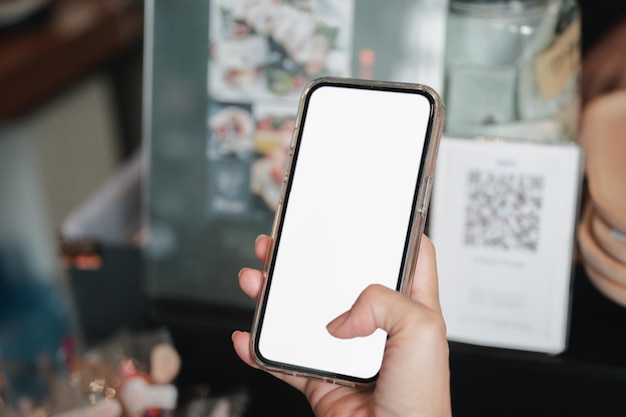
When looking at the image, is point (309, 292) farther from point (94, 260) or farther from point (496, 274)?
point (94, 260)

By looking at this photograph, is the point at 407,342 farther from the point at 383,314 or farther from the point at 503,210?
the point at 503,210

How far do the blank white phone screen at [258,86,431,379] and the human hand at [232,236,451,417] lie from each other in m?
0.02

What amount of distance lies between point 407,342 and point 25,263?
128cm

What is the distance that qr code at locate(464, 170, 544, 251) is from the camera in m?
0.59

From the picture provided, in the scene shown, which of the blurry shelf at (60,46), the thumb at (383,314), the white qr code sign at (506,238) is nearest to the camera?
the thumb at (383,314)

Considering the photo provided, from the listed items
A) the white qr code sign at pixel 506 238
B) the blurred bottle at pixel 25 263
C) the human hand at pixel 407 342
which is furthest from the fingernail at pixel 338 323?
the blurred bottle at pixel 25 263

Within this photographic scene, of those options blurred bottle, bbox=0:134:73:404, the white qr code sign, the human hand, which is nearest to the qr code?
the white qr code sign

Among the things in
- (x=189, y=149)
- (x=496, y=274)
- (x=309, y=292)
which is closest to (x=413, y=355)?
(x=309, y=292)

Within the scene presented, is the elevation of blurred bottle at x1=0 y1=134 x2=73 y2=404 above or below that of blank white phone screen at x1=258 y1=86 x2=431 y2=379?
below

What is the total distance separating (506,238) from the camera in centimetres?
59

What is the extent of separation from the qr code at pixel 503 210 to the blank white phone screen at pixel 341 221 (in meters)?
0.17

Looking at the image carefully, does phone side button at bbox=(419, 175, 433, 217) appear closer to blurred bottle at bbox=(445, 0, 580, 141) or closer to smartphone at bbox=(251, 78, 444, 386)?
smartphone at bbox=(251, 78, 444, 386)

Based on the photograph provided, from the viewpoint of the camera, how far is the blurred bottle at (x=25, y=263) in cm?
139

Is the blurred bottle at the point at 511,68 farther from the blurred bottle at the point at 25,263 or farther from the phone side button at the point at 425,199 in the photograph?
the blurred bottle at the point at 25,263
